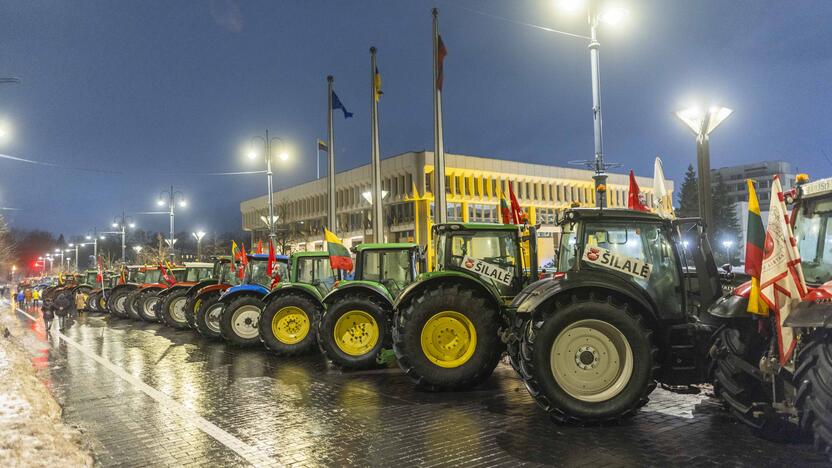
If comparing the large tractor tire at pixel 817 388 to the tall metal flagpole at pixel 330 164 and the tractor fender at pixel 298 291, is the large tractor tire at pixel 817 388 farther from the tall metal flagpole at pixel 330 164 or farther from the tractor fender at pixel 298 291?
the tall metal flagpole at pixel 330 164

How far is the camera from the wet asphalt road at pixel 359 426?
5371 mm

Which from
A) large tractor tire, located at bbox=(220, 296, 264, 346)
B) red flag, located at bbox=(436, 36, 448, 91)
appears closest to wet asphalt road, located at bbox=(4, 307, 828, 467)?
large tractor tire, located at bbox=(220, 296, 264, 346)

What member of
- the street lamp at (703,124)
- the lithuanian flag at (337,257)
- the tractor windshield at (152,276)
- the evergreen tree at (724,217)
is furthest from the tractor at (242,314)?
the evergreen tree at (724,217)

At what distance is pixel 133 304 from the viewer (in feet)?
83.0

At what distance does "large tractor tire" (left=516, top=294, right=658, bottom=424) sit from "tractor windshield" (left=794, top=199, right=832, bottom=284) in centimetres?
161

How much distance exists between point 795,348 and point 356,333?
24.1 feet

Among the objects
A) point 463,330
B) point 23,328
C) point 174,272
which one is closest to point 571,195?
point 174,272

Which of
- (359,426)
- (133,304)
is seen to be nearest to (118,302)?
(133,304)

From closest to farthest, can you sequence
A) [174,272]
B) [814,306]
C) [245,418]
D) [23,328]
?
[814,306] → [245,418] → [23,328] → [174,272]

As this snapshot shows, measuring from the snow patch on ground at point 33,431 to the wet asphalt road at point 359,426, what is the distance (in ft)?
0.81

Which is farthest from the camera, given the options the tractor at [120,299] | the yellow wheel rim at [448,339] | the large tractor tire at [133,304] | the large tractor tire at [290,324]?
the tractor at [120,299]

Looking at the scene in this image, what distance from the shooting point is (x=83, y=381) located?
994cm

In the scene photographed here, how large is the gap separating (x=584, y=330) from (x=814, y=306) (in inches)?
89.2

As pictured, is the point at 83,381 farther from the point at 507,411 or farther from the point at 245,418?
the point at 507,411
